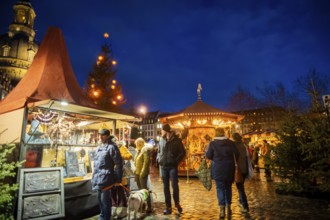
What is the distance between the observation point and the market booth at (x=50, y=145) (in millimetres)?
4832

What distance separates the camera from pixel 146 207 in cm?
607

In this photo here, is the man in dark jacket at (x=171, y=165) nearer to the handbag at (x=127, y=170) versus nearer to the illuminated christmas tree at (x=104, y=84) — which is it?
the handbag at (x=127, y=170)

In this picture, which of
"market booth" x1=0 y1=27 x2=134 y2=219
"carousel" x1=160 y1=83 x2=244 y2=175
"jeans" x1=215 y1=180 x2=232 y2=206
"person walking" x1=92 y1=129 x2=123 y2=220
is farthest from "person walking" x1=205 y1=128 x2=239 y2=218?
"carousel" x1=160 y1=83 x2=244 y2=175

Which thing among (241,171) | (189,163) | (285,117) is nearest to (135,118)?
(241,171)

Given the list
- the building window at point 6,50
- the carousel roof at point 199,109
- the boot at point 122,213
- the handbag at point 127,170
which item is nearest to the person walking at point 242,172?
the boot at point 122,213

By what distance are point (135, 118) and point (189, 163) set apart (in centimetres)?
900

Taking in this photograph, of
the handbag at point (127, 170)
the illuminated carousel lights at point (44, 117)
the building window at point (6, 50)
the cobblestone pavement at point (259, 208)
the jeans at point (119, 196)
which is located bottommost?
the cobblestone pavement at point (259, 208)

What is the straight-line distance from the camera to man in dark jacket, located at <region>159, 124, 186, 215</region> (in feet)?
18.7

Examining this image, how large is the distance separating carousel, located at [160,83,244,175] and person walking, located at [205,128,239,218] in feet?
33.8

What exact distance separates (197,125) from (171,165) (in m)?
11.4

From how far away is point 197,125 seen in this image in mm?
16859

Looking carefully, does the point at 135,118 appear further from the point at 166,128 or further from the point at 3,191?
the point at 3,191

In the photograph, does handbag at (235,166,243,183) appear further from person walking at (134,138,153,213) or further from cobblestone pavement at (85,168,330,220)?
person walking at (134,138,153,213)

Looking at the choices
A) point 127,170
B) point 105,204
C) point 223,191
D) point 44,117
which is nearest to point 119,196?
point 127,170
